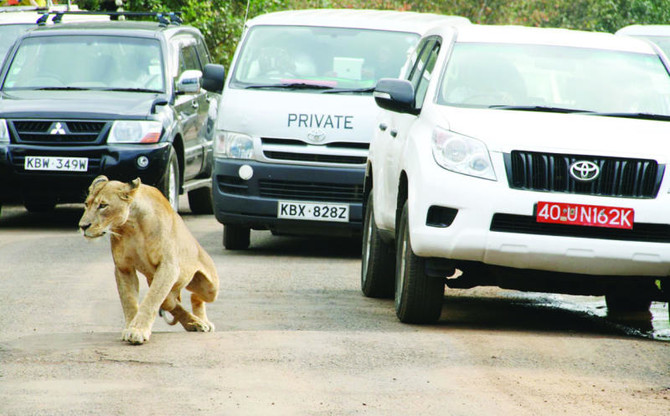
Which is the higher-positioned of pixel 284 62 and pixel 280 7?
pixel 284 62

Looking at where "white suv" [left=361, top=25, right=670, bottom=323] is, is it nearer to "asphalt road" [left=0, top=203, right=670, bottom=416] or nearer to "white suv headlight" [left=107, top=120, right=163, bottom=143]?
"asphalt road" [left=0, top=203, right=670, bottom=416]

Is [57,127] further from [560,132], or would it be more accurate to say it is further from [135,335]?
[560,132]

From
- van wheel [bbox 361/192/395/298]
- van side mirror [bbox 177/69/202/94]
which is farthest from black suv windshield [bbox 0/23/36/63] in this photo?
van wheel [bbox 361/192/395/298]

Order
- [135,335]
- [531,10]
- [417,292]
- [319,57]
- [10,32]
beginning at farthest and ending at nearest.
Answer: [531,10] → [10,32] → [319,57] → [417,292] → [135,335]

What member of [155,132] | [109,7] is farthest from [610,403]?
[109,7]

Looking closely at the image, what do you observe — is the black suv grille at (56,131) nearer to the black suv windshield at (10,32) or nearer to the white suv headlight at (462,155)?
the black suv windshield at (10,32)

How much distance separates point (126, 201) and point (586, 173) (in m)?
2.49

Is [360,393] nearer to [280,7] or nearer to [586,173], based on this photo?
[586,173]

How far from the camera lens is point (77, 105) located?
13969mm

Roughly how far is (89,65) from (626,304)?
707 cm

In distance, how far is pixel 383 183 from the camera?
9508mm

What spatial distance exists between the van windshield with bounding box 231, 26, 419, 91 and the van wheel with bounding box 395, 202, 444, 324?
4.56 m

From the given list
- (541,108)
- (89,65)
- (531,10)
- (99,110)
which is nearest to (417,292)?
(541,108)

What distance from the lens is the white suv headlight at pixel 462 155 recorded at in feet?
25.7
